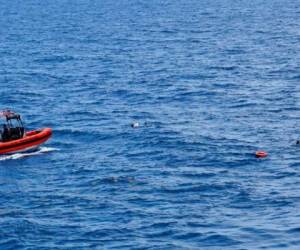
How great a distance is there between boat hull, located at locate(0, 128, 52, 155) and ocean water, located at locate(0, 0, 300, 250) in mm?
800

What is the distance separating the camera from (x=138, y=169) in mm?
59031

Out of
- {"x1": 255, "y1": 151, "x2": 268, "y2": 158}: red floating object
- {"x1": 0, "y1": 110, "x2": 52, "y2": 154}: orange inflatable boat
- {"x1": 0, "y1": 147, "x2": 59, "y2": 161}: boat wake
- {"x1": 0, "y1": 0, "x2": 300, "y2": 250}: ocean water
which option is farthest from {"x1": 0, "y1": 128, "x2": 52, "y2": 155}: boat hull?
{"x1": 255, "y1": 151, "x2": 268, "y2": 158}: red floating object

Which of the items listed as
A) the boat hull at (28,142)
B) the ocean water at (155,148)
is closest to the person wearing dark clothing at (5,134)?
the boat hull at (28,142)

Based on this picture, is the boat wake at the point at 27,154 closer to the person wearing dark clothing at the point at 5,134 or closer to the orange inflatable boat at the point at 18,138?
the orange inflatable boat at the point at 18,138

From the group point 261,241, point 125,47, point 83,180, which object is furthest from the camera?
point 125,47

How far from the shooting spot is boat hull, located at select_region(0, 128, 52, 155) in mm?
64562

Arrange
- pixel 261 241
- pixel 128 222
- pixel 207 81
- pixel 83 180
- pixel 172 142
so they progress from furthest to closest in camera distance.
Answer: pixel 207 81 → pixel 172 142 → pixel 83 180 → pixel 128 222 → pixel 261 241

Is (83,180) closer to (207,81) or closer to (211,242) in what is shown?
(211,242)

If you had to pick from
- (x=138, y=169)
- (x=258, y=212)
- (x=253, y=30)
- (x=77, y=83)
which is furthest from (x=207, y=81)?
(x=253, y=30)

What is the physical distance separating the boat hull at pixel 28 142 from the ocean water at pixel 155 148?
2.63ft

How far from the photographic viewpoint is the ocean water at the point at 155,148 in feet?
155

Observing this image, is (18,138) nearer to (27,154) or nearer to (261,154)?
(27,154)

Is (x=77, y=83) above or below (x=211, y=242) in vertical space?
above

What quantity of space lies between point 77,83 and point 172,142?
105 feet
